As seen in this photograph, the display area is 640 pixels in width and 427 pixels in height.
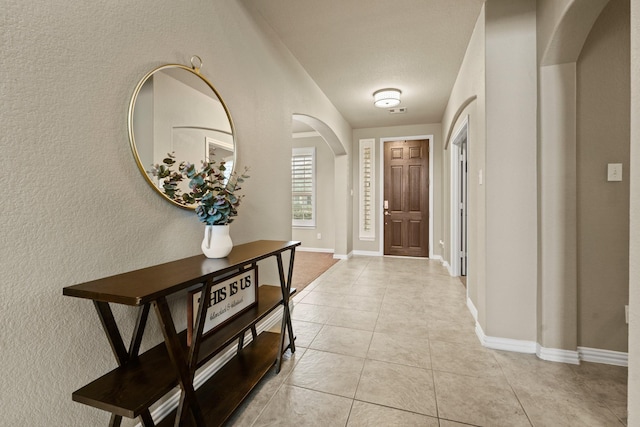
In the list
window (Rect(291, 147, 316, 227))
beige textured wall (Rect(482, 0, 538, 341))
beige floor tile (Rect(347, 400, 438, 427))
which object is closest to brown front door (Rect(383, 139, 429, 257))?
window (Rect(291, 147, 316, 227))

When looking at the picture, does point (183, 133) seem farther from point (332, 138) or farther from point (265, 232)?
point (332, 138)

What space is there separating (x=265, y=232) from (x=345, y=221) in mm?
3271

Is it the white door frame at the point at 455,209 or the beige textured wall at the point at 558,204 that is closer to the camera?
the beige textured wall at the point at 558,204

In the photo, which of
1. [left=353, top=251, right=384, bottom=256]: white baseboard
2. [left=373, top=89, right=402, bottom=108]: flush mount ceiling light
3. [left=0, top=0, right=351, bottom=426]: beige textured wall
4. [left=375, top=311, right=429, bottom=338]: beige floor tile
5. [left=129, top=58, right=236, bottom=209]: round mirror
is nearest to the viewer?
[left=0, top=0, right=351, bottom=426]: beige textured wall

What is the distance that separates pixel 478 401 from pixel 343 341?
1.00 meters

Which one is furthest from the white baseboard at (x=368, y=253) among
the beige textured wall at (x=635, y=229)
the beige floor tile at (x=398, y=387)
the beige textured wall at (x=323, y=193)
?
the beige textured wall at (x=635, y=229)

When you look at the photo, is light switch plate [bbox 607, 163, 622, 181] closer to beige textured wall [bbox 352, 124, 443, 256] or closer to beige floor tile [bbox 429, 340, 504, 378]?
beige floor tile [bbox 429, 340, 504, 378]

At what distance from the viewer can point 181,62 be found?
1.58 meters

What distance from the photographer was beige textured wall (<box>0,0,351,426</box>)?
0.92m

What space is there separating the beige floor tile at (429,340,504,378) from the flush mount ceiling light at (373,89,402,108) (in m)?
3.11

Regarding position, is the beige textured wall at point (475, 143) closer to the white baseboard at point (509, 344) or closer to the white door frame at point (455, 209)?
→ the white baseboard at point (509, 344)

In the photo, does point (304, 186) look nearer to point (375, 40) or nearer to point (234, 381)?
point (375, 40)

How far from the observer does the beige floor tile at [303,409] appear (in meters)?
1.48

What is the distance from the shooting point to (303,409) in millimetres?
1566
